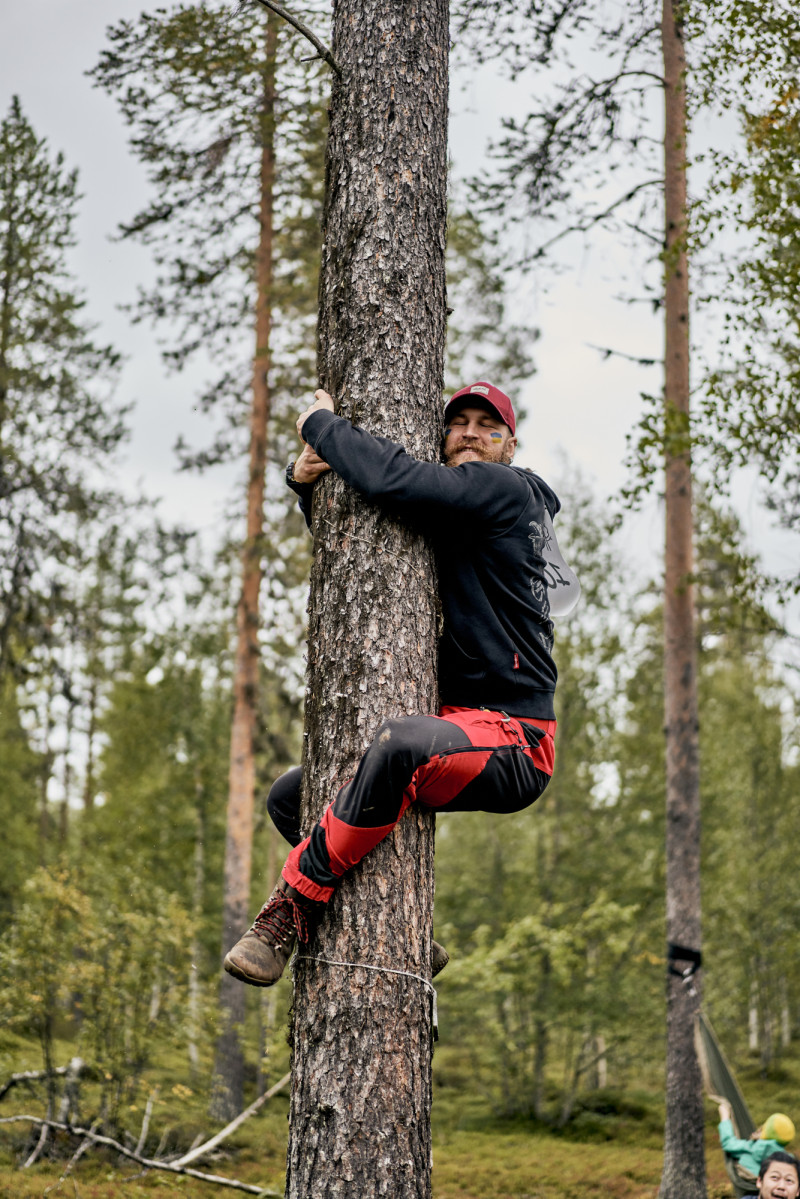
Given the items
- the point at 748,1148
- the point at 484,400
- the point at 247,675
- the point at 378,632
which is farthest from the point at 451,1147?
the point at 484,400

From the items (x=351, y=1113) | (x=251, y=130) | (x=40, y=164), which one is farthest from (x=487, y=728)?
(x=40, y=164)

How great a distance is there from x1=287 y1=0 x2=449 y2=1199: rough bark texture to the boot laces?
14 cm

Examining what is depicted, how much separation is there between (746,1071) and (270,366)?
15066 millimetres

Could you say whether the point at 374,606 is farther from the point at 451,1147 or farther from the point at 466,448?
the point at 451,1147

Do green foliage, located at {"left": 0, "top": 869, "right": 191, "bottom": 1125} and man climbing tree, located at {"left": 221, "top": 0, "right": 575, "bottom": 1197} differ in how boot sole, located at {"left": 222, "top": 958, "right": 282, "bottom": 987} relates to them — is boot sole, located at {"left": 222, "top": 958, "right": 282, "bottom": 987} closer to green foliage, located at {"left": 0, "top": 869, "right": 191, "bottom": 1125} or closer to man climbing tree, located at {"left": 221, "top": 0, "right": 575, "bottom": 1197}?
man climbing tree, located at {"left": 221, "top": 0, "right": 575, "bottom": 1197}

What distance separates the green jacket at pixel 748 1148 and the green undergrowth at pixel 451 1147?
2.97m

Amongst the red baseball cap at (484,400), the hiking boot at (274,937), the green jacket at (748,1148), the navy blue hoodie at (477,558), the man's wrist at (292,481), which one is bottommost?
the green jacket at (748,1148)

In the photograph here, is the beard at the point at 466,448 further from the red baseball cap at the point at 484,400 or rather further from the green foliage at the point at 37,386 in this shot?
the green foliage at the point at 37,386

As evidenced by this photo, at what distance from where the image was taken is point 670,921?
816 cm

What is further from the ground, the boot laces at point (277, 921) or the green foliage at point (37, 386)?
the green foliage at point (37, 386)

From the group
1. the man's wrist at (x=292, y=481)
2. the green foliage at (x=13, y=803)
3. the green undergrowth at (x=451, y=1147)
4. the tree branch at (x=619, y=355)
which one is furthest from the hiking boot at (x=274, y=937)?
the green foliage at (x=13, y=803)

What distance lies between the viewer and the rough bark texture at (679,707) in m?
7.69

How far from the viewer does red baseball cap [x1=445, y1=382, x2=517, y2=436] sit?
10.00 feet

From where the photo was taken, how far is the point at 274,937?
2.60 m
